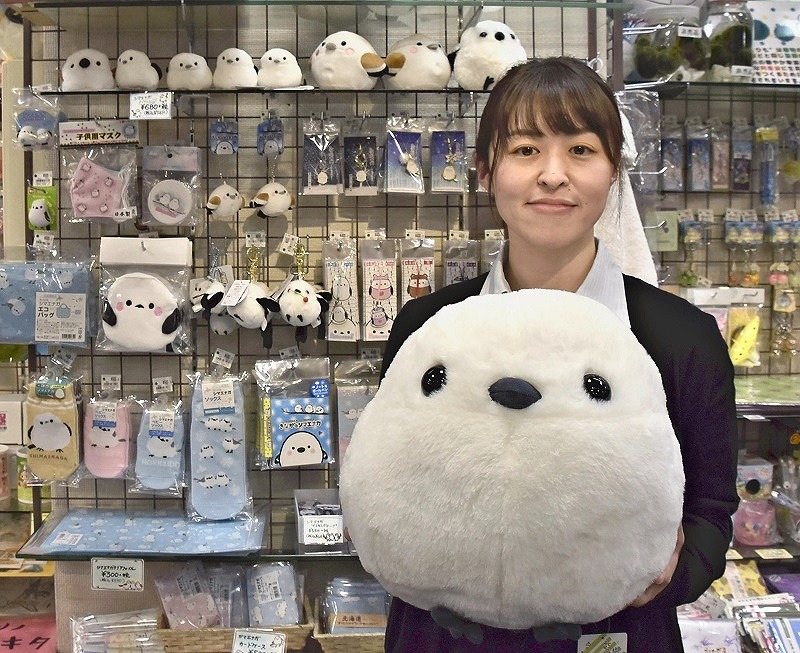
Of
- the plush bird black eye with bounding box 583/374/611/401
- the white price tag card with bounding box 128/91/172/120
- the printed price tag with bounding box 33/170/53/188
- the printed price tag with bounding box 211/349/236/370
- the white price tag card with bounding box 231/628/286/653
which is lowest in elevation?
the white price tag card with bounding box 231/628/286/653

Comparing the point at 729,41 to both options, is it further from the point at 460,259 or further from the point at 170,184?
the point at 170,184

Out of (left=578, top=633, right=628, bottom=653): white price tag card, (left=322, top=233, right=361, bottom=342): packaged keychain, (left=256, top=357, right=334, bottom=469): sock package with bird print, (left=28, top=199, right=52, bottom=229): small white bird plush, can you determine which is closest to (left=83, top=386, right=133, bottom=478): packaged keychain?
(left=256, top=357, right=334, bottom=469): sock package with bird print

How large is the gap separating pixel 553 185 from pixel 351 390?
50.1 inches

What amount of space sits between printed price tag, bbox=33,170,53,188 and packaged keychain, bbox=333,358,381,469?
91 centimetres

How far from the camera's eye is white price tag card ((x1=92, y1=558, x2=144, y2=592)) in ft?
6.63

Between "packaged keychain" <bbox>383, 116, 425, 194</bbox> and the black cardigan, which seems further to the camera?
"packaged keychain" <bbox>383, 116, 425, 194</bbox>

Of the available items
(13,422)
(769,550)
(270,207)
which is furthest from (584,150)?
(13,422)

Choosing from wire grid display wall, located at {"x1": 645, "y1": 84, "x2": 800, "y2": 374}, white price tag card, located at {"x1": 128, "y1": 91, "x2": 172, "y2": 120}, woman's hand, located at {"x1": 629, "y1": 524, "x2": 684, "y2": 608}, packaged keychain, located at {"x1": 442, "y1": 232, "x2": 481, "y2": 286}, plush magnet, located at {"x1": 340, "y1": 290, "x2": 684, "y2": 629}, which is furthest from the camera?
wire grid display wall, located at {"x1": 645, "y1": 84, "x2": 800, "y2": 374}

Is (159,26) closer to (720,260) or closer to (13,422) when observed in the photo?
(13,422)

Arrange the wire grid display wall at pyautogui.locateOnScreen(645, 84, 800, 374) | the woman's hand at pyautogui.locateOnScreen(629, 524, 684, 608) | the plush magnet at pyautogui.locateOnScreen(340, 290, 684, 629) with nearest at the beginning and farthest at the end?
1. the plush magnet at pyautogui.locateOnScreen(340, 290, 684, 629)
2. the woman's hand at pyautogui.locateOnScreen(629, 524, 684, 608)
3. the wire grid display wall at pyautogui.locateOnScreen(645, 84, 800, 374)

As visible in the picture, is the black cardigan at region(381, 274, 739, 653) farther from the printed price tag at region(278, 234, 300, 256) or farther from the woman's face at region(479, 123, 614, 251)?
the printed price tag at region(278, 234, 300, 256)

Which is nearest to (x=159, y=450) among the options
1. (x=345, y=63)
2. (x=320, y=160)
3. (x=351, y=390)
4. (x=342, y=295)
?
(x=351, y=390)

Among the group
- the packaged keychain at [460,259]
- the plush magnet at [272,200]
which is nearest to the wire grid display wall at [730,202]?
the packaged keychain at [460,259]

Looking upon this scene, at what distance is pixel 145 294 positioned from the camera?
6.73 feet
